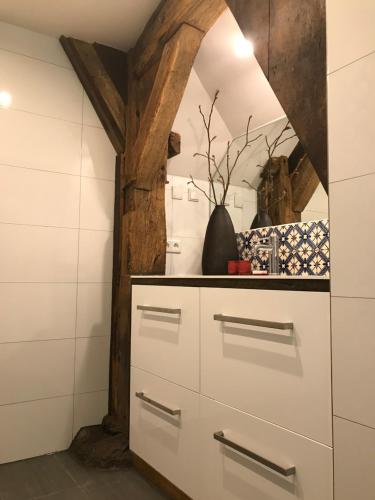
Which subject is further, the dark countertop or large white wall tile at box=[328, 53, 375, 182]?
the dark countertop

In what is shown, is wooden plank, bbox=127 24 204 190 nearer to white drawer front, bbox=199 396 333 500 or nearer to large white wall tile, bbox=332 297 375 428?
white drawer front, bbox=199 396 333 500

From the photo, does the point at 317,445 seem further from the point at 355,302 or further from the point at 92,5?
the point at 92,5

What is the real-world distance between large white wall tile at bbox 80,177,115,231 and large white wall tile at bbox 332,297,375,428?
5.16 feet

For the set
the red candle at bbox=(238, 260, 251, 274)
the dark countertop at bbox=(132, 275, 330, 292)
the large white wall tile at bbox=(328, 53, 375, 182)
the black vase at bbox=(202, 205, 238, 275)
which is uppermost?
the large white wall tile at bbox=(328, 53, 375, 182)

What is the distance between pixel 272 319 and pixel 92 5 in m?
1.75

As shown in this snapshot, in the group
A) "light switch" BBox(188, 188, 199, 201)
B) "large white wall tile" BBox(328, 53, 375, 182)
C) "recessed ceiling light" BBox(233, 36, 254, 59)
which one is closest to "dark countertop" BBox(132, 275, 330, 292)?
"large white wall tile" BBox(328, 53, 375, 182)

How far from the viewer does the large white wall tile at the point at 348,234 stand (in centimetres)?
90

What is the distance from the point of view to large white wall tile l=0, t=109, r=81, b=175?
2033mm

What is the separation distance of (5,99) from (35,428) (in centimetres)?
168

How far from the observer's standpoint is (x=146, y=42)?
6.93 feet

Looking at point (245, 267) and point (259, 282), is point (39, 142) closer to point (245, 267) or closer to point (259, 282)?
point (245, 267)

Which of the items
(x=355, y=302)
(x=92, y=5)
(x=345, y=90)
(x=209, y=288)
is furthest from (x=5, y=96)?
(x=355, y=302)

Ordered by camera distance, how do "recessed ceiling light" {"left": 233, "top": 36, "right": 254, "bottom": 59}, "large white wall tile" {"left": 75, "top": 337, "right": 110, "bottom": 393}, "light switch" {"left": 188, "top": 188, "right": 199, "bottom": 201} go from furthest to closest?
"light switch" {"left": 188, "top": 188, "right": 199, "bottom": 201} < "large white wall tile" {"left": 75, "top": 337, "right": 110, "bottom": 393} < "recessed ceiling light" {"left": 233, "top": 36, "right": 254, "bottom": 59}

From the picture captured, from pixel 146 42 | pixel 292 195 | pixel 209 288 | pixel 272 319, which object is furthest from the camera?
pixel 146 42
